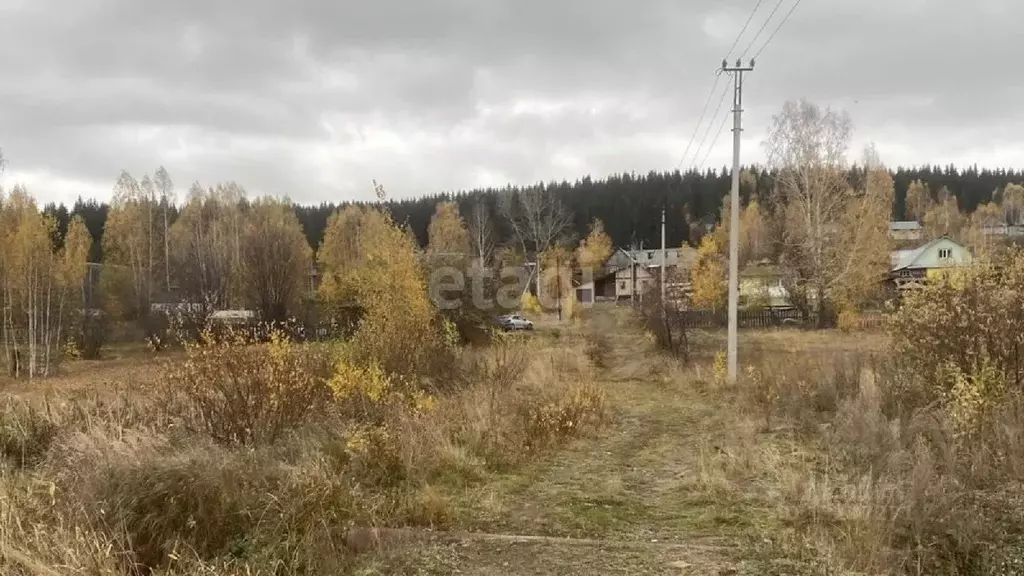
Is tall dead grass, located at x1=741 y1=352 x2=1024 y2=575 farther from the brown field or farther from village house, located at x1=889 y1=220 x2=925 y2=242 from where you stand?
village house, located at x1=889 y1=220 x2=925 y2=242

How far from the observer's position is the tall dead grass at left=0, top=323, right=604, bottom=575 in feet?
13.6

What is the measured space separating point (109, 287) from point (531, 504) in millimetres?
43881

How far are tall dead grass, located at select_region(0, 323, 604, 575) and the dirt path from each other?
43cm

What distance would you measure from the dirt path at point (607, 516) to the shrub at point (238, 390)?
243 centimetres

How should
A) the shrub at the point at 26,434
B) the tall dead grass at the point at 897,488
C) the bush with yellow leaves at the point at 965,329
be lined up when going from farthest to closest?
the shrub at the point at 26,434, the bush with yellow leaves at the point at 965,329, the tall dead grass at the point at 897,488

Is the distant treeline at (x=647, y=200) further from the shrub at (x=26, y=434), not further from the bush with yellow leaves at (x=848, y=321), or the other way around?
the shrub at (x=26, y=434)

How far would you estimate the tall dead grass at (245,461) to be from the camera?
13.6ft

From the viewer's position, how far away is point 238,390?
6.74 meters

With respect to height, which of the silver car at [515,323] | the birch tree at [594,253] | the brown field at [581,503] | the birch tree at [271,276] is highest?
the birch tree at [594,253]

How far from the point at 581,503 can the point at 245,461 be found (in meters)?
3.03

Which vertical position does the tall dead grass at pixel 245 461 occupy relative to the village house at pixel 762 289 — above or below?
below

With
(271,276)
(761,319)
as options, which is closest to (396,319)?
(271,276)

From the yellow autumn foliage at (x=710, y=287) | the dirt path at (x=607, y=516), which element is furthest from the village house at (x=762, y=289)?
the dirt path at (x=607, y=516)

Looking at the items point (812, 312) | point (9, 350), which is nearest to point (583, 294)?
point (812, 312)
